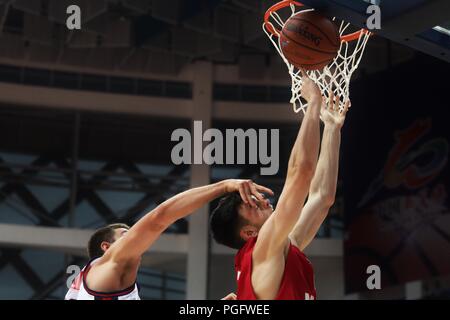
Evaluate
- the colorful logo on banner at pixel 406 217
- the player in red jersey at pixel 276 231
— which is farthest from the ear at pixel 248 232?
the colorful logo on banner at pixel 406 217

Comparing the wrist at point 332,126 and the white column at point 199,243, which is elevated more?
the wrist at point 332,126

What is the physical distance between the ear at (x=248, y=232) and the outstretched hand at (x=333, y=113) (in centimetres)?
74

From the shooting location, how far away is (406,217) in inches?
387

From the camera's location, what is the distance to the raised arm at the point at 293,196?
2676mm

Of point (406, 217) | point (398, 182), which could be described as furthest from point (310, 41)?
point (398, 182)

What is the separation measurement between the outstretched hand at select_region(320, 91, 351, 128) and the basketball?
0.84ft

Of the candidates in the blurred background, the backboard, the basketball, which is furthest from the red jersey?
the blurred background

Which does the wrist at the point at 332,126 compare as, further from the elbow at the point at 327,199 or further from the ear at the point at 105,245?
the ear at the point at 105,245

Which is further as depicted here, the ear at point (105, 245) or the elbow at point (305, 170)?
the ear at point (105, 245)

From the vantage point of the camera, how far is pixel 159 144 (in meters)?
12.0

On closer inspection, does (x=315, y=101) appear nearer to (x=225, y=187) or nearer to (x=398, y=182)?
(x=225, y=187)

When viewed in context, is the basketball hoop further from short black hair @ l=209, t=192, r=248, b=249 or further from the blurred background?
the blurred background

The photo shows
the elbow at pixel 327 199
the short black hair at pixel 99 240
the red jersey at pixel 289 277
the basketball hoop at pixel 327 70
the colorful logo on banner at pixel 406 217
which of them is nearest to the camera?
the red jersey at pixel 289 277
